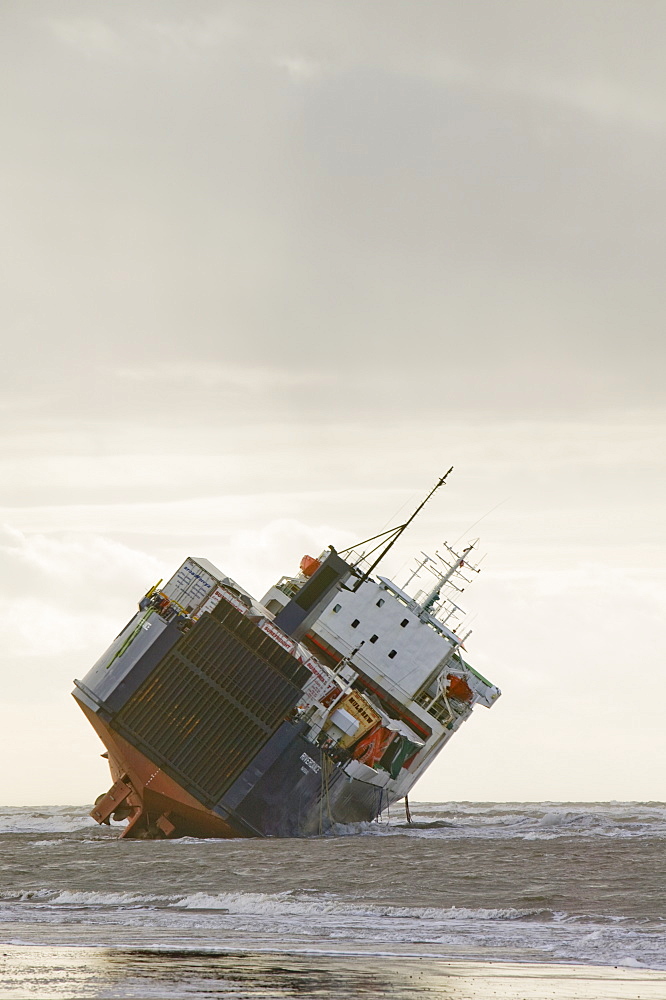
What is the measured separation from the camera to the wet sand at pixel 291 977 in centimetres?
1608

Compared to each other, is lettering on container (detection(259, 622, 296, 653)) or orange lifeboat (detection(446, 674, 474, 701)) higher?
orange lifeboat (detection(446, 674, 474, 701))

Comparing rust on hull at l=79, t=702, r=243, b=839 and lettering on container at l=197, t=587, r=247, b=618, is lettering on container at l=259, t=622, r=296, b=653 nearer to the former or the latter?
lettering on container at l=197, t=587, r=247, b=618

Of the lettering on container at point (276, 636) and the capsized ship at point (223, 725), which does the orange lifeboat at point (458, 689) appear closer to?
the capsized ship at point (223, 725)

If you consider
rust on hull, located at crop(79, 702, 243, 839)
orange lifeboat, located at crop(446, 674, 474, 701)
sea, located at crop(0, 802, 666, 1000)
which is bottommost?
rust on hull, located at crop(79, 702, 243, 839)

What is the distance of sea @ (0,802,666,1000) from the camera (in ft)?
57.8

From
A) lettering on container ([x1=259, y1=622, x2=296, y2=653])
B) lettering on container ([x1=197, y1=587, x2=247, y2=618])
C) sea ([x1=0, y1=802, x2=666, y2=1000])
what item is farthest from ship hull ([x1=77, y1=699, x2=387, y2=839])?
lettering on container ([x1=197, y1=587, x2=247, y2=618])

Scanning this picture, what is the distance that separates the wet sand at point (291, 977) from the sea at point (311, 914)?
0.05 metres

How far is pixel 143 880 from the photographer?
32.7m

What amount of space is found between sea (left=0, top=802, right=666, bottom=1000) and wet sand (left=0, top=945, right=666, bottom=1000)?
0.05 m

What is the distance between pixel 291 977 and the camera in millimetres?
17406

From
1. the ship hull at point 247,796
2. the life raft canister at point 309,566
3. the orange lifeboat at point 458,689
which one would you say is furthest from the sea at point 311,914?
the life raft canister at point 309,566

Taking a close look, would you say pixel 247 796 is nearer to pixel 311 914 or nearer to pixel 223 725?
pixel 223 725

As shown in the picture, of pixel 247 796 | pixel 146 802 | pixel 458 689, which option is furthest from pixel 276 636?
pixel 458 689

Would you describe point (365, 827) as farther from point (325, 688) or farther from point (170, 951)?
point (170, 951)
